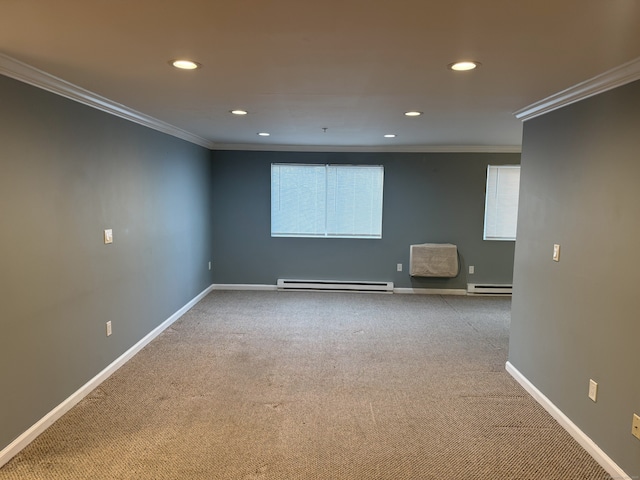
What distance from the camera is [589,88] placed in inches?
89.9

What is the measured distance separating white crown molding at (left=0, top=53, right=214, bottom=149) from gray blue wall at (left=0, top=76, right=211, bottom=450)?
50 millimetres

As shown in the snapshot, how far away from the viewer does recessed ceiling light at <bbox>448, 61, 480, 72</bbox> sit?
6.42 feet

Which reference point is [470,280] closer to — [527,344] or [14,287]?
[527,344]

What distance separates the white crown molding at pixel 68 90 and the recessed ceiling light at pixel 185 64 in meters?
0.84

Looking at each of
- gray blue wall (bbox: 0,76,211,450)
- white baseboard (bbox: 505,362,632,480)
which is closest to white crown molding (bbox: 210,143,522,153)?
gray blue wall (bbox: 0,76,211,450)

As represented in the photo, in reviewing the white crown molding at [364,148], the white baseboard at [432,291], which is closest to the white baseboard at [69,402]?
the white crown molding at [364,148]

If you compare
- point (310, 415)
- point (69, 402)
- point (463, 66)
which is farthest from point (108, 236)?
point (463, 66)

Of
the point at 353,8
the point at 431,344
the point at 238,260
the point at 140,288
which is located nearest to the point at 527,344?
the point at 431,344

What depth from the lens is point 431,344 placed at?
3.99 meters

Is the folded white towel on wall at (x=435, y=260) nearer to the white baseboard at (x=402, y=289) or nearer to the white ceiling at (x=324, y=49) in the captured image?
the white baseboard at (x=402, y=289)

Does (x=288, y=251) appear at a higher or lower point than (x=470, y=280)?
higher

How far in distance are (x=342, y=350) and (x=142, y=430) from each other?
6.20ft

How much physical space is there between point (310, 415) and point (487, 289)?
13.9 feet

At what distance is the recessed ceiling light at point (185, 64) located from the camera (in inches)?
78.5
